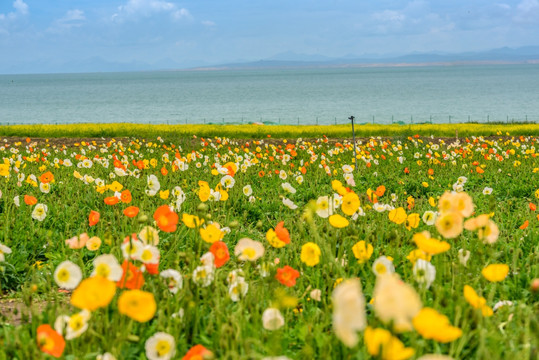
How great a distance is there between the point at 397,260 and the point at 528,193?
5.53 metres

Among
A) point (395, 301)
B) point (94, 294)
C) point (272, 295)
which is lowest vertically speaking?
point (272, 295)

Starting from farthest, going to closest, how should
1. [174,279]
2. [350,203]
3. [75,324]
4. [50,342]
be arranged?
[350,203] → [174,279] → [75,324] → [50,342]

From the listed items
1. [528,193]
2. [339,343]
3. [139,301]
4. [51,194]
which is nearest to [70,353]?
[139,301]

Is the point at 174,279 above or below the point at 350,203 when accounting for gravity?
below

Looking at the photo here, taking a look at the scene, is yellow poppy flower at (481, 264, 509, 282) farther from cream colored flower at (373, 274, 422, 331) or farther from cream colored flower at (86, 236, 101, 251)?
cream colored flower at (86, 236, 101, 251)

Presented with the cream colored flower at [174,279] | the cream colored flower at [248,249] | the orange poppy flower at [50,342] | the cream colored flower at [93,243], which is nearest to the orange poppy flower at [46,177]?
the cream colored flower at [93,243]

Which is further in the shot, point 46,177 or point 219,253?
point 46,177

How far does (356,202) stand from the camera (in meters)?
3.36

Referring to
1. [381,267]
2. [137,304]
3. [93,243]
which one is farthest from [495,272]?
[93,243]

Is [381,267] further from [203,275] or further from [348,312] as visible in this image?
[348,312]

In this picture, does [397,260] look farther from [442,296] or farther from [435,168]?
[435,168]

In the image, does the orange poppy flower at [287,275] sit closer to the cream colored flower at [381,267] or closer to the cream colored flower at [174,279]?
the cream colored flower at [381,267]

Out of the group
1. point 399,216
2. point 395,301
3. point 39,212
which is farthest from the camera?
point 39,212

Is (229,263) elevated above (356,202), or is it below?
below
